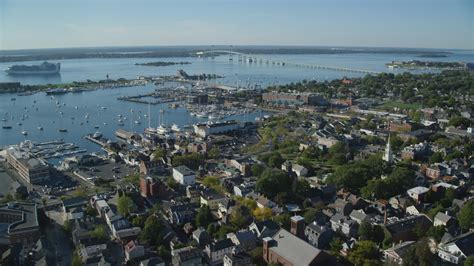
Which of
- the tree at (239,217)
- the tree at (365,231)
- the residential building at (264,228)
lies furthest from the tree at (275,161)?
the tree at (365,231)

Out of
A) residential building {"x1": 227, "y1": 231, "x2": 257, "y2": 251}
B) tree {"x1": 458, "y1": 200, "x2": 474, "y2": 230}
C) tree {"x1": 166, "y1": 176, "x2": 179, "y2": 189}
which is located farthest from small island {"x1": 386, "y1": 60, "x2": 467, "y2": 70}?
residential building {"x1": 227, "y1": 231, "x2": 257, "y2": 251}

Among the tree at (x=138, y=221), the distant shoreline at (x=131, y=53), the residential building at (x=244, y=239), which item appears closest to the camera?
the residential building at (x=244, y=239)

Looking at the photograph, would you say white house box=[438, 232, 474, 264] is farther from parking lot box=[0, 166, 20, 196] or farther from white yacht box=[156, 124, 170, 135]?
white yacht box=[156, 124, 170, 135]

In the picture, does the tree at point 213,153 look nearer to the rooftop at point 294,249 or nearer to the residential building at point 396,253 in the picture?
the rooftop at point 294,249

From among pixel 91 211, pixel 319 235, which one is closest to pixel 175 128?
pixel 91 211

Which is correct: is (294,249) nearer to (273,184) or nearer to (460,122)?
(273,184)

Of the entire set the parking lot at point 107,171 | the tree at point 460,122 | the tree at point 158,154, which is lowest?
the parking lot at point 107,171

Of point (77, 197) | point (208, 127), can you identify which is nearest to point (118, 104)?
point (208, 127)
